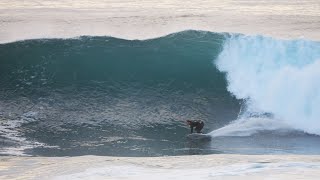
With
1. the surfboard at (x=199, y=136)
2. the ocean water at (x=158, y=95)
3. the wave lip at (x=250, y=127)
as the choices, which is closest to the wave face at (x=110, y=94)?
the ocean water at (x=158, y=95)

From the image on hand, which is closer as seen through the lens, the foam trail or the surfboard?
the surfboard

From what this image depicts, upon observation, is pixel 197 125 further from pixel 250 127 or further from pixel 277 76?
pixel 277 76

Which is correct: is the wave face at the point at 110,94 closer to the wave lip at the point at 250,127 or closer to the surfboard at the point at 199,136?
the surfboard at the point at 199,136

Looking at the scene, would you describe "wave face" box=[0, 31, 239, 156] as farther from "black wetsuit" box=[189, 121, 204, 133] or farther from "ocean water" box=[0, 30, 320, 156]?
"black wetsuit" box=[189, 121, 204, 133]

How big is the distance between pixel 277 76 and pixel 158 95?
3111 millimetres

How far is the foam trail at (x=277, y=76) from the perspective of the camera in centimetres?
1638

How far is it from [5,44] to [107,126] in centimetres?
727

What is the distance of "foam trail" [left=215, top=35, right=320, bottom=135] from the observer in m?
16.4

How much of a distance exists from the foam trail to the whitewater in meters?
0.03

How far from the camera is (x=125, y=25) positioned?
Result: 27359 mm

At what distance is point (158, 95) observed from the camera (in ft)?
59.8

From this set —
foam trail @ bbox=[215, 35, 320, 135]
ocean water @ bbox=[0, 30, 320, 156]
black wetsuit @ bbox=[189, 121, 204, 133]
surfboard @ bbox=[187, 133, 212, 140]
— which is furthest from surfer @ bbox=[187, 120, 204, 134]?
foam trail @ bbox=[215, 35, 320, 135]

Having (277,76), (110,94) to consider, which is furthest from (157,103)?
(277,76)

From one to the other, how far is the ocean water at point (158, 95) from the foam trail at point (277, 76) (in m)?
0.03
